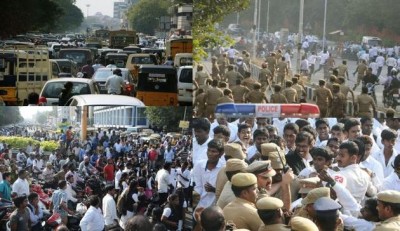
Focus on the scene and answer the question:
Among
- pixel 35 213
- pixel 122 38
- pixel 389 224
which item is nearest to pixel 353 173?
pixel 389 224

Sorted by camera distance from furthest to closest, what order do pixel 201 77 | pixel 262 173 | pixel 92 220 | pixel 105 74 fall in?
pixel 105 74
pixel 201 77
pixel 92 220
pixel 262 173

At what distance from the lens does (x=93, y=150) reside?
11.6 meters

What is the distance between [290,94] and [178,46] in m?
2.59

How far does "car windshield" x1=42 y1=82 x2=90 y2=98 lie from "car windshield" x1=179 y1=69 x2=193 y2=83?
60.0 inches

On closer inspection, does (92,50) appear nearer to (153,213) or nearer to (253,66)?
(253,66)

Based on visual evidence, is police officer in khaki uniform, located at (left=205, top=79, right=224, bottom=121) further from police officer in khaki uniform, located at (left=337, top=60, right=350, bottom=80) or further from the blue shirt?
the blue shirt

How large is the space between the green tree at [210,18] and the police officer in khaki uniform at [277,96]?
3.35 ft

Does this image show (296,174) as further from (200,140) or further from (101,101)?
(101,101)

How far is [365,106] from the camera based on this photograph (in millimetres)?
13172

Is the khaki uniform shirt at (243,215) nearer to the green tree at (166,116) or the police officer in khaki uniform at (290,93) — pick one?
the green tree at (166,116)

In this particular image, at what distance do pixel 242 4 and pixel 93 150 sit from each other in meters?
3.25

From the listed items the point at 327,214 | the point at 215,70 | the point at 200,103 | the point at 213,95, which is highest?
the point at 215,70

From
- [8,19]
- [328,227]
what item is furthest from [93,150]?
[8,19]

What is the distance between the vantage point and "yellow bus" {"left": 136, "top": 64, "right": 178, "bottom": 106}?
14109 mm
